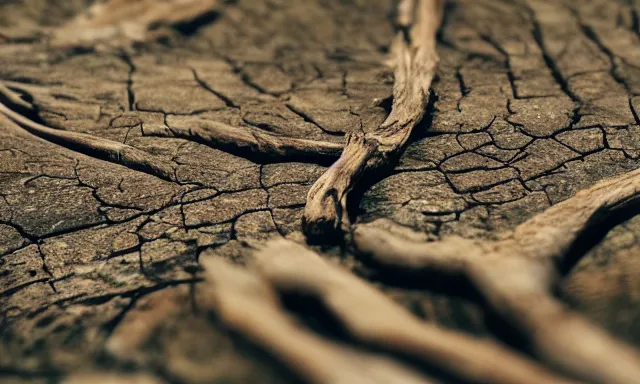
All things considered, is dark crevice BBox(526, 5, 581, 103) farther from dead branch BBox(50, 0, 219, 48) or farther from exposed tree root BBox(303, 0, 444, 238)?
dead branch BBox(50, 0, 219, 48)

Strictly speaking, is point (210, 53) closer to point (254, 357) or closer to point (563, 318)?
point (254, 357)

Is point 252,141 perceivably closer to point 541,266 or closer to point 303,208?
point 303,208

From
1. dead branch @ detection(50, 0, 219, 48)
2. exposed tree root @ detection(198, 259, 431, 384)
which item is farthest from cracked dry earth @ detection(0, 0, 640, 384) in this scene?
dead branch @ detection(50, 0, 219, 48)

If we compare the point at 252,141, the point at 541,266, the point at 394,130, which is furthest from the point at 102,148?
the point at 541,266

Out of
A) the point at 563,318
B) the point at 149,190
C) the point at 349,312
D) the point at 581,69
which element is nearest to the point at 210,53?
the point at 149,190

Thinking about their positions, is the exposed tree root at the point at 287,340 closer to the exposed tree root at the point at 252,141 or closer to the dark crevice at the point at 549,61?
the exposed tree root at the point at 252,141

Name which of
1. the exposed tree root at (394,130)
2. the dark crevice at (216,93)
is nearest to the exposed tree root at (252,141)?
the exposed tree root at (394,130)

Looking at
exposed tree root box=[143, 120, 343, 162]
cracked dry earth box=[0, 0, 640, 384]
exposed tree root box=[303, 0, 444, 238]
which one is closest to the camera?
cracked dry earth box=[0, 0, 640, 384]
